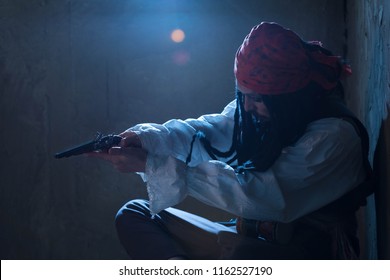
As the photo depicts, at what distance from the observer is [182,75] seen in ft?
10.3

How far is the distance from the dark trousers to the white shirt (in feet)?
0.39

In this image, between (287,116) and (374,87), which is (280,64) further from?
(374,87)

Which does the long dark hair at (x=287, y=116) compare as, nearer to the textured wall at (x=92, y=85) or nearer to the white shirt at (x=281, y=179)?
the white shirt at (x=281, y=179)

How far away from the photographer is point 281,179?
6.00 ft

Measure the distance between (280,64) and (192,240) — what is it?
0.68 metres

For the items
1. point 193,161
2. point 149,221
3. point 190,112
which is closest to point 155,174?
point 193,161

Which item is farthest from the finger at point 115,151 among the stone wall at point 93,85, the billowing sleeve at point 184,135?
the stone wall at point 93,85

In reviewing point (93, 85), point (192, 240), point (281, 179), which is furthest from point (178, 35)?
point (281, 179)

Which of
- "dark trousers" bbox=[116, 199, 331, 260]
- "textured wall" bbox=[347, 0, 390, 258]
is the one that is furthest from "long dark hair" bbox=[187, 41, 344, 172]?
"dark trousers" bbox=[116, 199, 331, 260]

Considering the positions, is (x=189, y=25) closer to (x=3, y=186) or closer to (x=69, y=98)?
(x=69, y=98)

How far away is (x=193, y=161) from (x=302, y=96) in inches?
15.6

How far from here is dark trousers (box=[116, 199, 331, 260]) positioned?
75.6 inches

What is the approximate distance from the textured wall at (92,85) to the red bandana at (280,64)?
103 centimetres

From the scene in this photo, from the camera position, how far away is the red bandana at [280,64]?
1910 mm
